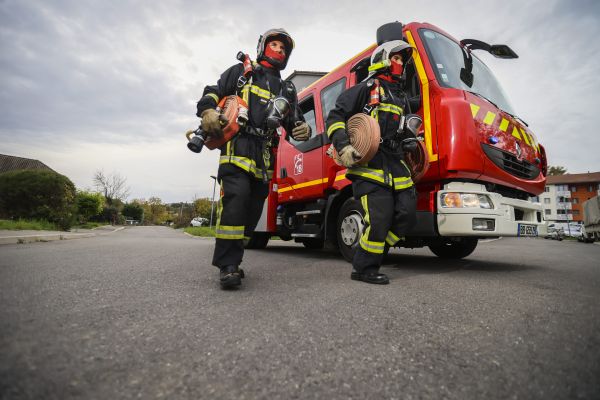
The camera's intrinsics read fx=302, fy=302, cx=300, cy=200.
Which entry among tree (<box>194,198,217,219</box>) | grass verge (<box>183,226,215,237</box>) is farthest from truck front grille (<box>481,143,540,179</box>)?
tree (<box>194,198,217,219</box>)

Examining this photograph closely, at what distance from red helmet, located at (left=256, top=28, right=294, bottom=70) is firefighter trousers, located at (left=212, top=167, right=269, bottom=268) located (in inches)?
42.7

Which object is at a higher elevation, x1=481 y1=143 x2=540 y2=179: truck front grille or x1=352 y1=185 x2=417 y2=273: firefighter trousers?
x1=481 y1=143 x2=540 y2=179: truck front grille

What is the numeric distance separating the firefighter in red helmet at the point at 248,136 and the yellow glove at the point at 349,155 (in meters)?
0.45

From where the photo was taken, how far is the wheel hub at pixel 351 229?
3505 millimetres

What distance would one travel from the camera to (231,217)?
2250 millimetres

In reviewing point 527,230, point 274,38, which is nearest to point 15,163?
point 274,38

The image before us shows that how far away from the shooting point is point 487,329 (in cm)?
137

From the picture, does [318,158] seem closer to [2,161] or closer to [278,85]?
[278,85]

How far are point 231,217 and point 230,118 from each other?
29.7 inches

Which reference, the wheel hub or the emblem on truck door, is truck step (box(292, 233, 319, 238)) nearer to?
the wheel hub

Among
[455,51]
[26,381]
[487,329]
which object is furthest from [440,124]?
[26,381]

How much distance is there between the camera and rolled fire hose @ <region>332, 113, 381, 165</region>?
2570 mm

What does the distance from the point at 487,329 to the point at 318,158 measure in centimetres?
324

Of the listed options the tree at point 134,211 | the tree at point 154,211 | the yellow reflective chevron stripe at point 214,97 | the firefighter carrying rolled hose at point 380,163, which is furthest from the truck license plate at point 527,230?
the tree at point 154,211
